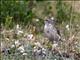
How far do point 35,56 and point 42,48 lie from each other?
32 cm

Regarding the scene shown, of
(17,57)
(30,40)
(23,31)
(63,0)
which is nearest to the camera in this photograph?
(17,57)

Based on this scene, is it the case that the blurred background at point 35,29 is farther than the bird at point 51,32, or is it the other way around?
the bird at point 51,32

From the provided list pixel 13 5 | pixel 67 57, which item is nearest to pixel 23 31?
pixel 13 5

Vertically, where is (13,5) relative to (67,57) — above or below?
above

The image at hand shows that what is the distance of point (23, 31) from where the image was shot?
6590 millimetres

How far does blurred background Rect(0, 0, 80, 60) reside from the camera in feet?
18.3

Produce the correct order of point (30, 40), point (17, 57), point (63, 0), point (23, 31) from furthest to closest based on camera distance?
point (63, 0) → point (23, 31) → point (30, 40) → point (17, 57)

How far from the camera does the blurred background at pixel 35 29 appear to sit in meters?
5.58

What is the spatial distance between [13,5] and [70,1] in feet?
5.43

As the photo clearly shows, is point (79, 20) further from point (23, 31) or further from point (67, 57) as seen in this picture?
point (67, 57)

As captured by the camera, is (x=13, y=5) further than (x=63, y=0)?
No

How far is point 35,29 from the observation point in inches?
273

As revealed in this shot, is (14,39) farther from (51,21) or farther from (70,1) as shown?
(70,1)

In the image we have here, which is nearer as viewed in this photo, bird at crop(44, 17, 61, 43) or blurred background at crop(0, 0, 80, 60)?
blurred background at crop(0, 0, 80, 60)
